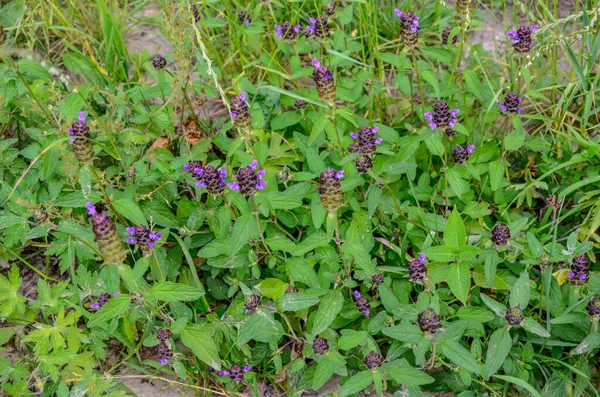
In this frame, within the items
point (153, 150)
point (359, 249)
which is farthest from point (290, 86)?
point (359, 249)

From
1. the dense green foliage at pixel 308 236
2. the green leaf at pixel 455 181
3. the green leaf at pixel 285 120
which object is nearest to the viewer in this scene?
the dense green foliage at pixel 308 236

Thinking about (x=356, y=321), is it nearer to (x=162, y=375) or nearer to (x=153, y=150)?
(x=162, y=375)

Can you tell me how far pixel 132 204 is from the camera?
276cm

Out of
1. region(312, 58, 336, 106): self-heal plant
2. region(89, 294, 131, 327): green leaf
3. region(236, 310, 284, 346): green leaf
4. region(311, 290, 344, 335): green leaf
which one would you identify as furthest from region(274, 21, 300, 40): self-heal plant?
region(89, 294, 131, 327): green leaf

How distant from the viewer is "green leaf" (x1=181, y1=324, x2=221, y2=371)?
104 inches

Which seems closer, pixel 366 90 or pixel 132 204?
pixel 132 204

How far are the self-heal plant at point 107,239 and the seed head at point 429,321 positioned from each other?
1.15m

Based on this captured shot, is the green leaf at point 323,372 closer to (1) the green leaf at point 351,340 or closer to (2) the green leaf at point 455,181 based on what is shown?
(1) the green leaf at point 351,340

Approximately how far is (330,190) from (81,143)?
1031 millimetres

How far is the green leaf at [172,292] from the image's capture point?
2436 millimetres

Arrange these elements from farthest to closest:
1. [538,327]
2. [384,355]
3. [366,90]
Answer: [366,90] < [384,355] < [538,327]

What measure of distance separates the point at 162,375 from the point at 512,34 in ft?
7.75

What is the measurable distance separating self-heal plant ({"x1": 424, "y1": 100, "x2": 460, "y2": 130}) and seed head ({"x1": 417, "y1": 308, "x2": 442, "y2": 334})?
36.4 inches

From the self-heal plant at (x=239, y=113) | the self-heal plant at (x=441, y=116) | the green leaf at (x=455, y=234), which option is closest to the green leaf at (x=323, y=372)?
the green leaf at (x=455, y=234)
